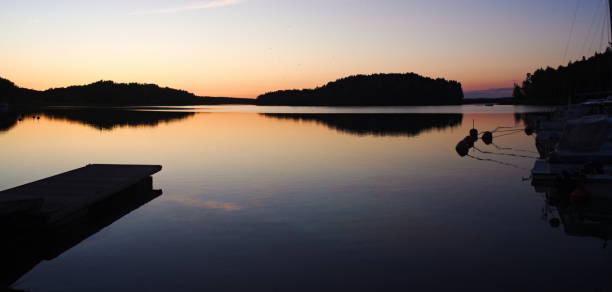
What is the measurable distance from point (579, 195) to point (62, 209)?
17.7m

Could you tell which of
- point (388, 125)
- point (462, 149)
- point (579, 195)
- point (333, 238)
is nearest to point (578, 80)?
point (388, 125)

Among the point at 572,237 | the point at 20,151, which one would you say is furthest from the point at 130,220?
the point at 20,151

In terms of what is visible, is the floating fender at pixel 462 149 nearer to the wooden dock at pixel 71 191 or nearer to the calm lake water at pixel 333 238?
the calm lake water at pixel 333 238

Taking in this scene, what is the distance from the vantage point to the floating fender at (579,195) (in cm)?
1633

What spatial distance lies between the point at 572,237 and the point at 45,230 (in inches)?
635

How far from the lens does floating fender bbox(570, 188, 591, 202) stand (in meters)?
16.3

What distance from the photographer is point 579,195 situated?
16.3 m

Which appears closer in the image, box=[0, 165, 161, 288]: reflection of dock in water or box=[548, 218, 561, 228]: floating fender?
box=[0, 165, 161, 288]: reflection of dock in water

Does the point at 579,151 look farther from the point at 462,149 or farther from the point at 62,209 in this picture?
the point at 62,209

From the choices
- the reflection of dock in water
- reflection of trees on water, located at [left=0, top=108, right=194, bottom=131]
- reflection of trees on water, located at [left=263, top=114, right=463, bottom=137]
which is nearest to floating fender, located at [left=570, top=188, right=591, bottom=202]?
the reflection of dock in water

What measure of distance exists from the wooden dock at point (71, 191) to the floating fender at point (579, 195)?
17267 millimetres

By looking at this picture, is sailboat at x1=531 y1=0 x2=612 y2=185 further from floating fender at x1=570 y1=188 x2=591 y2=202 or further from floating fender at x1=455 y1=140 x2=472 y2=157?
floating fender at x1=455 y1=140 x2=472 y2=157

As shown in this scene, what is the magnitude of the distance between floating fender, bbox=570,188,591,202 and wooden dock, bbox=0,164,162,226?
1727 centimetres

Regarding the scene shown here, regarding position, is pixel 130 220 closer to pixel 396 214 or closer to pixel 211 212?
pixel 211 212
